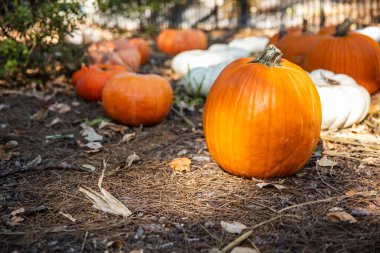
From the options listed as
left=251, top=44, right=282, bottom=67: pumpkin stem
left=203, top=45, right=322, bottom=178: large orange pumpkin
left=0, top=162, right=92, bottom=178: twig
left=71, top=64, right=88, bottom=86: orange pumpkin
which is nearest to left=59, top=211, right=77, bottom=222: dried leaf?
left=0, top=162, right=92, bottom=178: twig

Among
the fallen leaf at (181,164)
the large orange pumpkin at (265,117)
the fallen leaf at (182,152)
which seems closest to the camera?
the large orange pumpkin at (265,117)

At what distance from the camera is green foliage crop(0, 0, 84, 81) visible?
438 cm

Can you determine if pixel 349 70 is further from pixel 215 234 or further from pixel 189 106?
pixel 215 234

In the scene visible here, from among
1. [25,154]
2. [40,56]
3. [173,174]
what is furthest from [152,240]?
[40,56]

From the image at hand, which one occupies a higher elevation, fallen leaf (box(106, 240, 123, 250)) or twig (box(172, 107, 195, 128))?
twig (box(172, 107, 195, 128))

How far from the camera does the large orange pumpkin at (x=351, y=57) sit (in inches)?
170

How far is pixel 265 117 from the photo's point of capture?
2.60 metres

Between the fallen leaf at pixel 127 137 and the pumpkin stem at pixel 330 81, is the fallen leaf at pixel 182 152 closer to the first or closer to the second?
the fallen leaf at pixel 127 137

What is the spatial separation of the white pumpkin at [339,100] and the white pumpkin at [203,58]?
170cm

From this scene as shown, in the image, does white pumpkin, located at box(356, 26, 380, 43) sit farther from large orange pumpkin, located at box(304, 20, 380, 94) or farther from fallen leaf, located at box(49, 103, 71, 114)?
fallen leaf, located at box(49, 103, 71, 114)

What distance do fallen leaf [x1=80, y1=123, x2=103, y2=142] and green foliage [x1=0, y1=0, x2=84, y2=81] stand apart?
3.68 feet

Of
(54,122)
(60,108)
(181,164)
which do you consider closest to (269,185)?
(181,164)

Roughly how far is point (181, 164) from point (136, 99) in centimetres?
102

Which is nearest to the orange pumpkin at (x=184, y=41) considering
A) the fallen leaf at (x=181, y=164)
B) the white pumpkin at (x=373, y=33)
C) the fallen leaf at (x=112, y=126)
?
the white pumpkin at (x=373, y=33)
